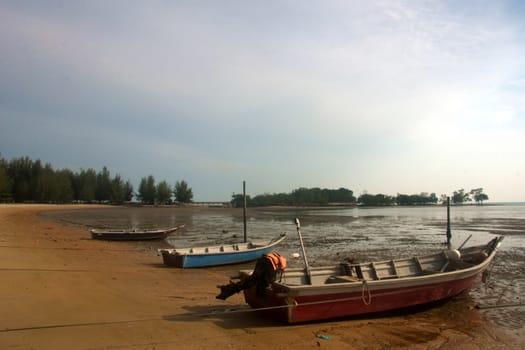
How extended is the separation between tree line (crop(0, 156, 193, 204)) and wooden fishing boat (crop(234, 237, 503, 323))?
92785mm

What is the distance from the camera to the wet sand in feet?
23.0

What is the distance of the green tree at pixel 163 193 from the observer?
441ft

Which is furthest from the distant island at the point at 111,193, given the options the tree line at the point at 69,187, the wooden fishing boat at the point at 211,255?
the wooden fishing boat at the point at 211,255

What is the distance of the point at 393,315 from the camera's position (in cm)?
1008

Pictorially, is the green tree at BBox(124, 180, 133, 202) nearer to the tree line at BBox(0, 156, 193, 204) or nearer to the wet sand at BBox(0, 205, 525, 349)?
the tree line at BBox(0, 156, 193, 204)

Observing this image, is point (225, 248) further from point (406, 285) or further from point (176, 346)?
point (176, 346)

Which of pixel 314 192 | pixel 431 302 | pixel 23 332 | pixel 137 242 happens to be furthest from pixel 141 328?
pixel 314 192

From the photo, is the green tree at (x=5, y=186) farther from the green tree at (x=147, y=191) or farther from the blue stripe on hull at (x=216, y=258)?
the blue stripe on hull at (x=216, y=258)

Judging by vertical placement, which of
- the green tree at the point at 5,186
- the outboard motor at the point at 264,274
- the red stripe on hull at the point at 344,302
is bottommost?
the red stripe on hull at the point at 344,302

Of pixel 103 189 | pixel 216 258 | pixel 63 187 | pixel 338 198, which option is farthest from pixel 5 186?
Result: pixel 338 198

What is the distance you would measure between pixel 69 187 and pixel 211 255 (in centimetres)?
10350

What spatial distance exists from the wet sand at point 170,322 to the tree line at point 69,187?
88.3 meters

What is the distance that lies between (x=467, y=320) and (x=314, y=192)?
167 meters

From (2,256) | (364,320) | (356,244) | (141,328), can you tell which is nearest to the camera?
(141,328)
